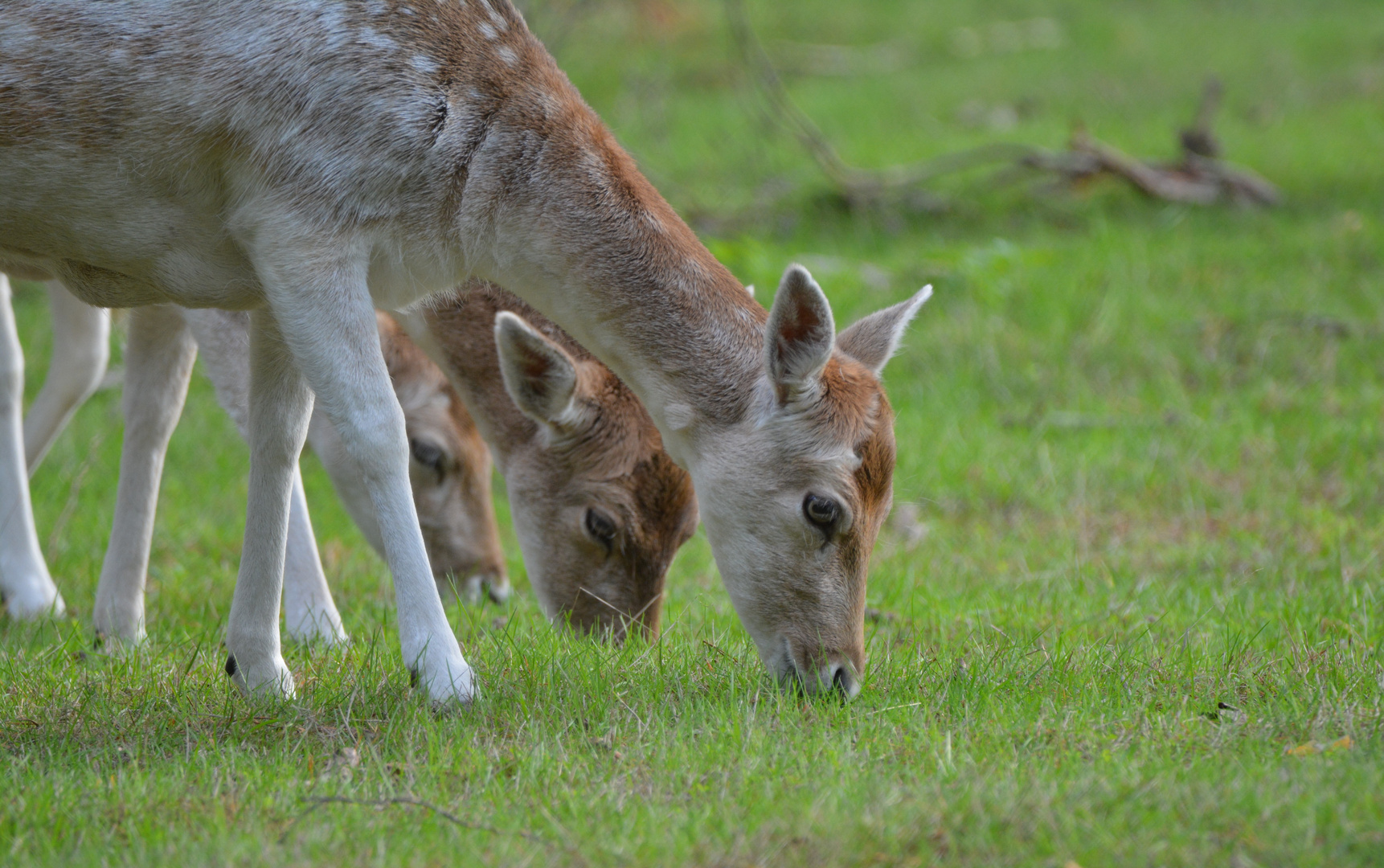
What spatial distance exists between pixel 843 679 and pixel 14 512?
3.73m

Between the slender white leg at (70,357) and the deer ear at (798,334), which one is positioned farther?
the slender white leg at (70,357)

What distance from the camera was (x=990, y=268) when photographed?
32.2ft

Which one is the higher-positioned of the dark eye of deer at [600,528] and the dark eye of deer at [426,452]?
the dark eye of deer at [600,528]

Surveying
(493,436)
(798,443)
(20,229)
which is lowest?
(493,436)

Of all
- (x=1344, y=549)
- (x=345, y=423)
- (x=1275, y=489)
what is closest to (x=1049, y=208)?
(x=1275, y=489)

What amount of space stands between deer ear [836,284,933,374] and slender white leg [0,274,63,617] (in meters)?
3.49

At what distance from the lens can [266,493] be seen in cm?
444

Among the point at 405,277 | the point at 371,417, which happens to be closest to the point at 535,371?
the point at 405,277

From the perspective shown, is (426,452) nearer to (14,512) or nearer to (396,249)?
(14,512)

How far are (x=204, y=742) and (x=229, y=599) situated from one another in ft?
6.95

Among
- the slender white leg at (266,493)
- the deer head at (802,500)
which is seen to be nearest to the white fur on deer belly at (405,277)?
the slender white leg at (266,493)

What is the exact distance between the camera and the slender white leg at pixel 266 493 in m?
4.38

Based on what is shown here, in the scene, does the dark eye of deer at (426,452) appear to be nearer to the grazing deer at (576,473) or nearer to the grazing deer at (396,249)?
the grazing deer at (576,473)

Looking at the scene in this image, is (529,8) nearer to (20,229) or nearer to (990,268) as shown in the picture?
(990,268)
